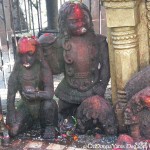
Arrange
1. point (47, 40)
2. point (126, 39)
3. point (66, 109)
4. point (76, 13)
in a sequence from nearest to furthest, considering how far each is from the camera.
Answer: point (126, 39)
point (76, 13)
point (47, 40)
point (66, 109)

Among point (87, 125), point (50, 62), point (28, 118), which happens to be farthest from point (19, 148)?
point (50, 62)

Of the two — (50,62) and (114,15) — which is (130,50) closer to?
(114,15)

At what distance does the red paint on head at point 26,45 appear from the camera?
3666mm

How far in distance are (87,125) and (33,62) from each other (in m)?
0.78

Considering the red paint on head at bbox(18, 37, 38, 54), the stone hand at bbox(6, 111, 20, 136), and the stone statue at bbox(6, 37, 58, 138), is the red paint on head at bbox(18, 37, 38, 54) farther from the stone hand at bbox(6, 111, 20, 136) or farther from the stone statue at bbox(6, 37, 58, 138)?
the stone hand at bbox(6, 111, 20, 136)

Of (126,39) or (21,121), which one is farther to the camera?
(21,121)

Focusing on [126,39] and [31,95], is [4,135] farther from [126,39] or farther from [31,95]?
[126,39]

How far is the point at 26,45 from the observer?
3674 mm

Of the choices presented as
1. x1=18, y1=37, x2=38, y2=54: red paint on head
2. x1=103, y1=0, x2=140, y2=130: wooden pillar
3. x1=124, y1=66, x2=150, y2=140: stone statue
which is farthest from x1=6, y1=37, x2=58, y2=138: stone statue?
x1=124, y1=66, x2=150, y2=140: stone statue

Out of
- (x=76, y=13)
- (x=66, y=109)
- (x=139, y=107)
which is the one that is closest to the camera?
(x=139, y=107)

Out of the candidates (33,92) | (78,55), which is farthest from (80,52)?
(33,92)

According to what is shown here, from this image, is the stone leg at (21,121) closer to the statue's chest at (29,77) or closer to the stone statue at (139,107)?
the statue's chest at (29,77)

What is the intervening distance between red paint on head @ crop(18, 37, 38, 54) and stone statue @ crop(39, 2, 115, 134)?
30 cm

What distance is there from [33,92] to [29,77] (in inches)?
6.0
